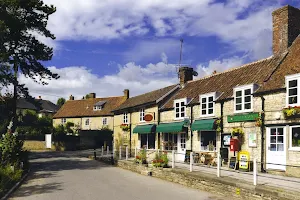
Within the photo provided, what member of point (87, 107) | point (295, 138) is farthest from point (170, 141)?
point (87, 107)

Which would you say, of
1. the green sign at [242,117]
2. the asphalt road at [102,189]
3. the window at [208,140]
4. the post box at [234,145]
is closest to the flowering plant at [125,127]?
the window at [208,140]

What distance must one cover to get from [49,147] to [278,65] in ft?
132

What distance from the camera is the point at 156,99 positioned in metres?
26.8

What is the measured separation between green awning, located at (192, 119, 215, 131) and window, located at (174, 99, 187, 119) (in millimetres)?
2229

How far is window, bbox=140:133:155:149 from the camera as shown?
27.5 m

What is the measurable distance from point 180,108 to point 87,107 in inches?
1365

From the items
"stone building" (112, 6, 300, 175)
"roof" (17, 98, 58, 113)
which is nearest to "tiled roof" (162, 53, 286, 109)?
"stone building" (112, 6, 300, 175)

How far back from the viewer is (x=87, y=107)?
56.0 metres

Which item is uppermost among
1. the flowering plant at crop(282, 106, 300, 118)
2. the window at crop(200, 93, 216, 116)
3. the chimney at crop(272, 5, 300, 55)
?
the chimney at crop(272, 5, 300, 55)

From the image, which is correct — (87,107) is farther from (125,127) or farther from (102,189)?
(102,189)

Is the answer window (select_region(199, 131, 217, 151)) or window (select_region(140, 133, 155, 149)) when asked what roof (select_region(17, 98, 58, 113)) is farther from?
window (select_region(199, 131, 217, 151))

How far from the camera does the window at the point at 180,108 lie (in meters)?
23.5

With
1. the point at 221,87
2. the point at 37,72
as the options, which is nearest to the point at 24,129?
the point at 37,72

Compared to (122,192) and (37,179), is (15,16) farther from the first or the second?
(122,192)
